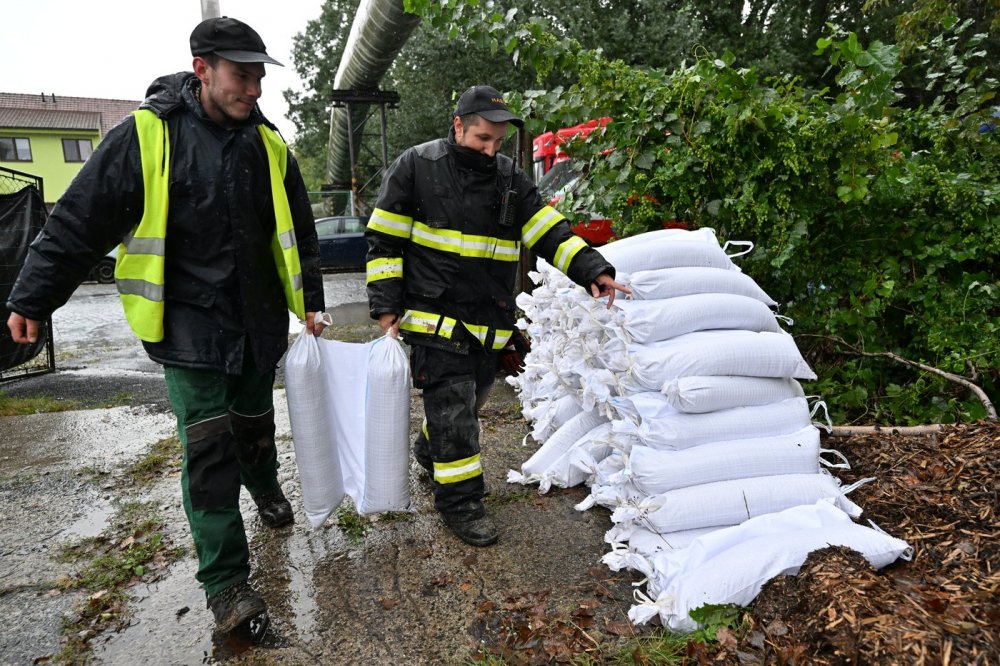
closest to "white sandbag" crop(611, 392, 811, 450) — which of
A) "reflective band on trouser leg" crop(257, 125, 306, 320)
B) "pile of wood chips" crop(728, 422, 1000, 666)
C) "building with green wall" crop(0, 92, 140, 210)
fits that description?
"pile of wood chips" crop(728, 422, 1000, 666)

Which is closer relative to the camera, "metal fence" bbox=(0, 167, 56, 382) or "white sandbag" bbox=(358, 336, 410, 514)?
"white sandbag" bbox=(358, 336, 410, 514)

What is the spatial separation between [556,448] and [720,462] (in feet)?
3.08

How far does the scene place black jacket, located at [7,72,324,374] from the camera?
2.13m

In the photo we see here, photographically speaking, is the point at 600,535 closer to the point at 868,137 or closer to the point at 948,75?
the point at 868,137

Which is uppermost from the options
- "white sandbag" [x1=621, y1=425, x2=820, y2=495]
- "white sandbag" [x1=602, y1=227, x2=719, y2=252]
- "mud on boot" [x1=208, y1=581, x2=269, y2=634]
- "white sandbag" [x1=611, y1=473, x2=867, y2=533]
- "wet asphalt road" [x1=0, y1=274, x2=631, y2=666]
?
"white sandbag" [x1=602, y1=227, x2=719, y2=252]

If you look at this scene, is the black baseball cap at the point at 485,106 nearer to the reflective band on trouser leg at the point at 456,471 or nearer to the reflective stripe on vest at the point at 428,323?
the reflective stripe on vest at the point at 428,323

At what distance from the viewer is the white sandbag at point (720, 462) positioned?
2.44 meters

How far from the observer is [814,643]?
1.83 metres

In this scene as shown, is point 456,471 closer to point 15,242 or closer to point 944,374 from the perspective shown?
point 944,374

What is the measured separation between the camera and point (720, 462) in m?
2.46

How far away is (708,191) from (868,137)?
2.70 feet

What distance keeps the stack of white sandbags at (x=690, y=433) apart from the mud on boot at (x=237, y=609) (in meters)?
1.23

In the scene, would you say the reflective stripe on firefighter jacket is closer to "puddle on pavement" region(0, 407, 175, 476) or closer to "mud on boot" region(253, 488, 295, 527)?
"mud on boot" region(253, 488, 295, 527)

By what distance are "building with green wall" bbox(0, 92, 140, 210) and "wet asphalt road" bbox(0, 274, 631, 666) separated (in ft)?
117
